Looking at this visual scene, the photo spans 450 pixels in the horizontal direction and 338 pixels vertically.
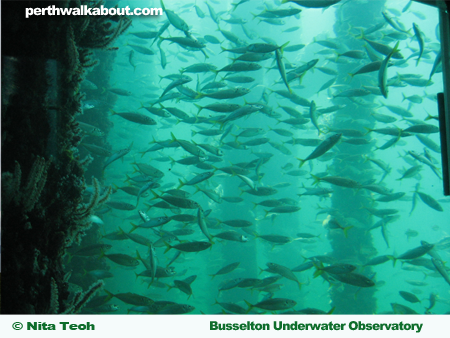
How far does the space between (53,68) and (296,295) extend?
1429 centimetres

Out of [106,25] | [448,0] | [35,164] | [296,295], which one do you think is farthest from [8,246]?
[296,295]

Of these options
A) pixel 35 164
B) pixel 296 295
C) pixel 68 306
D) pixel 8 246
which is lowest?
pixel 296 295

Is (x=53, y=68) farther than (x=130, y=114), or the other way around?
(x=130, y=114)

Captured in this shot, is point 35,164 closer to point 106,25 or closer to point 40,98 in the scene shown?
point 40,98

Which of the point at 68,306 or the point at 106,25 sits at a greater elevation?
the point at 106,25

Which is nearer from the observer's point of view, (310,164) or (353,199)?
(310,164)

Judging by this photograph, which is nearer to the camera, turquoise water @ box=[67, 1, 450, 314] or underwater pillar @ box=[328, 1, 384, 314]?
turquoise water @ box=[67, 1, 450, 314]

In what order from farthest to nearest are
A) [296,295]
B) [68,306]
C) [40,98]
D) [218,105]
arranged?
[296,295] → [218,105] → [68,306] → [40,98]

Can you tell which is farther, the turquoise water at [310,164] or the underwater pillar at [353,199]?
the underwater pillar at [353,199]

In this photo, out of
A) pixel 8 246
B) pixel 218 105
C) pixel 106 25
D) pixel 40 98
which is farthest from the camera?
pixel 218 105

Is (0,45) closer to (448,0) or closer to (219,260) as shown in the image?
(448,0)

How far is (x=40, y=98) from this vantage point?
2424mm

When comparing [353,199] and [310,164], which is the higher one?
[310,164]
